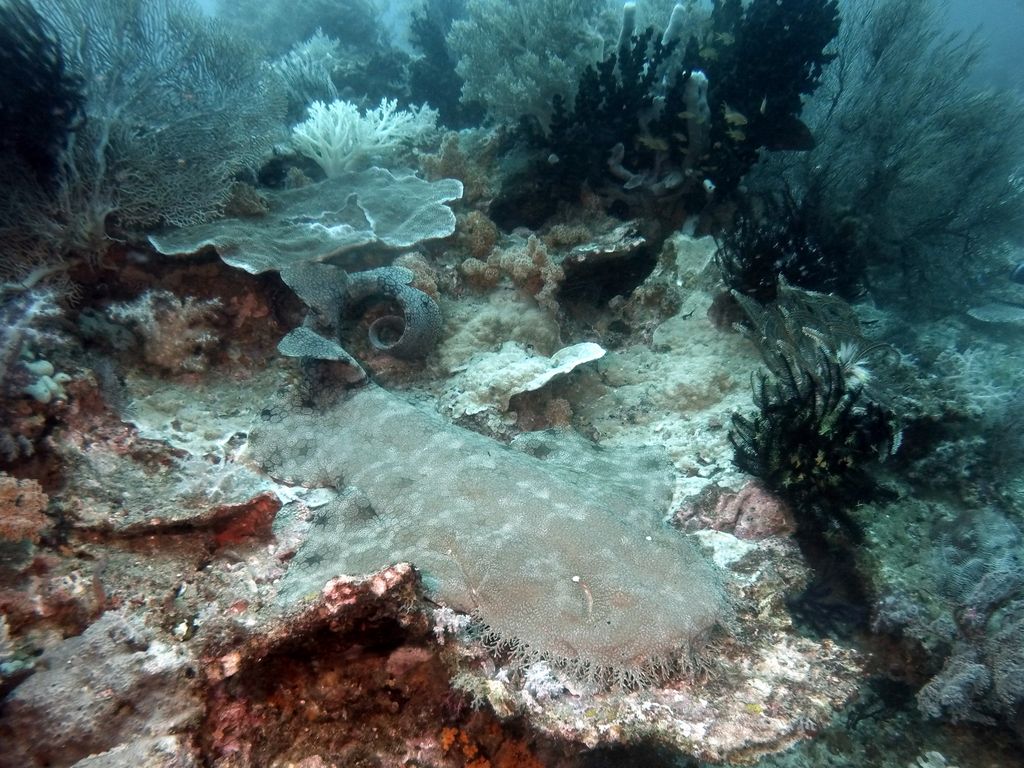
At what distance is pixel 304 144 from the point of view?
6.16m

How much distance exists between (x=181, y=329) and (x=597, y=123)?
198 inches

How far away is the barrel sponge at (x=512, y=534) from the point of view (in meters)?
2.62

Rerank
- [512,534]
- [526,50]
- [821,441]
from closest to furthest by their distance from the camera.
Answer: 1. [512,534]
2. [821,441]
3. [526,50]

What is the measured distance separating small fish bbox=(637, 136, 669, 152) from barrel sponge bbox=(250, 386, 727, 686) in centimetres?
382

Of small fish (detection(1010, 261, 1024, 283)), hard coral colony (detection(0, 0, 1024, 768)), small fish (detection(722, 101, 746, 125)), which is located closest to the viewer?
hard coral colony (detection(0, 0, 1024, 768))

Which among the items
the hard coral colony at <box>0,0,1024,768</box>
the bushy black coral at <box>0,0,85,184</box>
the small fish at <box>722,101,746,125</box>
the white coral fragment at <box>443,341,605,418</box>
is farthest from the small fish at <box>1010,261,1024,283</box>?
the bushy black coral at <box>0,0,85,184</box>

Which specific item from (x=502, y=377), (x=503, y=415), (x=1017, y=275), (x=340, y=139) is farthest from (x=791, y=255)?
(x=1017, y=275)

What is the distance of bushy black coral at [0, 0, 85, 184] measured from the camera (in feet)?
12.2

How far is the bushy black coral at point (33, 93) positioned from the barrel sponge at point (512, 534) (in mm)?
2548

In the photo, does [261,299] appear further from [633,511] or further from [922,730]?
[922,730]

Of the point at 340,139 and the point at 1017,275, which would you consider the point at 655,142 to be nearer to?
the point at 340,139

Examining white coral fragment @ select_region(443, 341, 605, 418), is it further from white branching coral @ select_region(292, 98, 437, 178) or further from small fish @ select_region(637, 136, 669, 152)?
white branching coral @ select_region(292, 98, 437, 178)

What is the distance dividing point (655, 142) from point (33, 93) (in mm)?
5645

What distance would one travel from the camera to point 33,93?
149 inches
